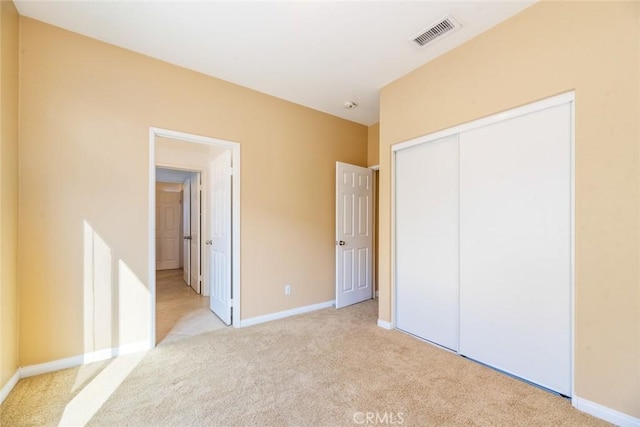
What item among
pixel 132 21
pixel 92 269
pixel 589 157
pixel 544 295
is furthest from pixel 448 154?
pixel 92 269

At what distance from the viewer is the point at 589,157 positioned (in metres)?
1.72

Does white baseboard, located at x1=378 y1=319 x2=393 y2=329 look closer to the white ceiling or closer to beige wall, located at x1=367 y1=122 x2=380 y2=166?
beige wall, located at x1=367 y1=122 x2=380 y2=166

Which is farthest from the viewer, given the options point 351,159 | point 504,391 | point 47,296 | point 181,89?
point 351,159

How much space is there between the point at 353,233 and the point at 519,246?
6.96ft

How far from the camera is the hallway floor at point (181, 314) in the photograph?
116 inches

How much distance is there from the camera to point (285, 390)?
193cm

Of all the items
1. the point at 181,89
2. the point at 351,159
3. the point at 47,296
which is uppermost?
the point at 181,89

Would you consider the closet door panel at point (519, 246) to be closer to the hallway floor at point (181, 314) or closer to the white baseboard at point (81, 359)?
the hallway floor at point (181, 314)

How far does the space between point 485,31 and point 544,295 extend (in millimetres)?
2167

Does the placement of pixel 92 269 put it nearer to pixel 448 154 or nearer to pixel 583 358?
pixel 448 154

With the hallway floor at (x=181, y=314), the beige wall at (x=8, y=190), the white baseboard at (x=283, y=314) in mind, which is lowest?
the hallway floor at (x=181, y=314)

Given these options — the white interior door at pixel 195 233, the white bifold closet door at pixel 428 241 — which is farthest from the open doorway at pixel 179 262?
the white bifold closet door at pixel 428 241

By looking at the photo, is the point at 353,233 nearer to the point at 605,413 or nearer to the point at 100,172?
the point at 605,413

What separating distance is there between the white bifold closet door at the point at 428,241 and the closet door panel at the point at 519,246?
0.40ft
